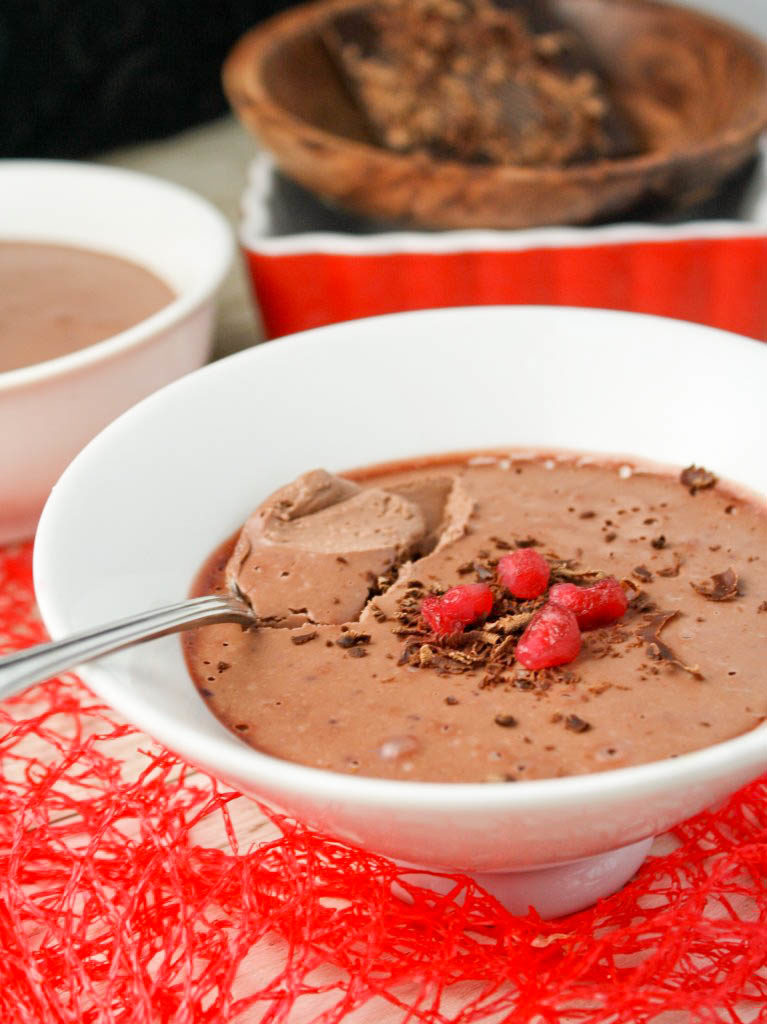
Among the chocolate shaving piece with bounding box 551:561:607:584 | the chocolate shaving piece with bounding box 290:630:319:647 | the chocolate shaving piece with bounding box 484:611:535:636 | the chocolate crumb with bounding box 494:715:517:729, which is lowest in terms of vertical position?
the chocolate shaving piece with bounding box 290:630:319:647

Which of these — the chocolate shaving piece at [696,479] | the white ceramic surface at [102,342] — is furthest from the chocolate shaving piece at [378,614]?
the white ceramic surface at [102,342]

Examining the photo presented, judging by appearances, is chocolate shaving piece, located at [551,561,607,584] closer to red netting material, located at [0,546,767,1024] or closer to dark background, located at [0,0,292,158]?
red netting material, located at [0,546,767,1024]

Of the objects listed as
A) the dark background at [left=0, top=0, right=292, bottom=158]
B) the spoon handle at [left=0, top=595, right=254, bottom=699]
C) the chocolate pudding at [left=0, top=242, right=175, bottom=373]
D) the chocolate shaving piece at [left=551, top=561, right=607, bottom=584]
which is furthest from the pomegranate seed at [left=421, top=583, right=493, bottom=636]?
the dark background at [left=0, top=0, right=292, bottom=158]

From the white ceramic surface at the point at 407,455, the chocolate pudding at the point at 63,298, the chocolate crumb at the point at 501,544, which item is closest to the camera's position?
the white ceramic surface at the point at 407,455

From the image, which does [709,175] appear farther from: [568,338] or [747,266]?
[568,338]

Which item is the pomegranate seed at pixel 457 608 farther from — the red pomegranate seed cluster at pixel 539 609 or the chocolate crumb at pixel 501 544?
the chocolate crumb at pixel 501 544

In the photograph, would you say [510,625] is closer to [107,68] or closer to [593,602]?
[593,602]
